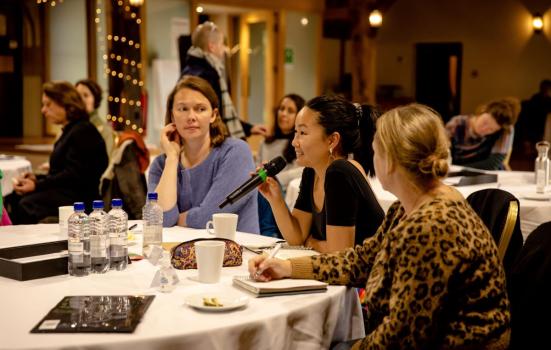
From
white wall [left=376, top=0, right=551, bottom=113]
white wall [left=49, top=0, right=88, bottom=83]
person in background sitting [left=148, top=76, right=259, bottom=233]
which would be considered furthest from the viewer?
white wall [left=376, top=0, right=551, bottom=113]

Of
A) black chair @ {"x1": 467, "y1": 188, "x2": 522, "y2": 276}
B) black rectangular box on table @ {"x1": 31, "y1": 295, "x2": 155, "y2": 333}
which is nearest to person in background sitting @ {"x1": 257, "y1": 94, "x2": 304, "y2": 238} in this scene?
black chair @ {"x1": 467, "y1": 188, "x2": 522, "y2": 276}

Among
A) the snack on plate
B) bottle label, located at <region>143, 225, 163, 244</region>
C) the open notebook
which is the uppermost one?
bottle label, located at <region>143, 225, 163, 244</region>

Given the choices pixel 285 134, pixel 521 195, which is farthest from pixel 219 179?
pixel 285 134

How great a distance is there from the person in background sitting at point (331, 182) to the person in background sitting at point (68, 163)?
7.67 feet

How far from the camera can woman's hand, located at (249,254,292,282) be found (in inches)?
75.1

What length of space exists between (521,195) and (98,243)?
2.54 m

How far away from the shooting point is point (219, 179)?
9.90 ft

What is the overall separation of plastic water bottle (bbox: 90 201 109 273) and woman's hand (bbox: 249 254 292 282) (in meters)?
0.44

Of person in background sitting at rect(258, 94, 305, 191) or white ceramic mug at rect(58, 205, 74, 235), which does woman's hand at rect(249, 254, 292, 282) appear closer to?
white ceramic mug at rect(58, 205, 74, 235)

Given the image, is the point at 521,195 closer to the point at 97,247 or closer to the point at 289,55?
the point at 97,247

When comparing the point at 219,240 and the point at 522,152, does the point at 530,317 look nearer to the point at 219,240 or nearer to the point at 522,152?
the point at 219,240

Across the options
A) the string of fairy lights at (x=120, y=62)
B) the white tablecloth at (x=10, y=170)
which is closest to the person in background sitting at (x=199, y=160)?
the white tablecloth at (x=10, y=170)

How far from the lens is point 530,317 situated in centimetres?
174

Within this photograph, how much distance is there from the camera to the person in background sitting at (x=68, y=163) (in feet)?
14.9
